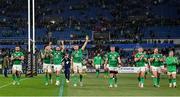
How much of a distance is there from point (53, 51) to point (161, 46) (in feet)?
105

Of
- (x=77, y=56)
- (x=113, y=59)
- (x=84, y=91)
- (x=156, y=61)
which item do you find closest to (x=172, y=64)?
(x=156, y=61)

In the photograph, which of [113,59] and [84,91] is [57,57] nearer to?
[113,59]

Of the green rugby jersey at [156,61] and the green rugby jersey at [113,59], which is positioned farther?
the green rugby jersey at [156,61]

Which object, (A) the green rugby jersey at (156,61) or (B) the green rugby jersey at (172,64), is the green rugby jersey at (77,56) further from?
(B) the green rugby jersey at (172,64)

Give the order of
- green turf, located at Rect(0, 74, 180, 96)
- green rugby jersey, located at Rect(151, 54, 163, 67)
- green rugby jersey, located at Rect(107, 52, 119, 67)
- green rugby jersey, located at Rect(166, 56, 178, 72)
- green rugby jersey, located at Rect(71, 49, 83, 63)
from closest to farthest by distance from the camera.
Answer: green turf, located at Rect(0, 74, 180, 96), green rugby jersey, located at Rect(107, 52, 119, 67), green rugby jersey, located at Rect(71, 49, 83, 63), green rugby jersey, located at Rect(166, 56, 178, 72), green rugby jersey, located at Rect(151, 54, 163, 67)

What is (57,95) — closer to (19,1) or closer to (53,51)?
(53,51)

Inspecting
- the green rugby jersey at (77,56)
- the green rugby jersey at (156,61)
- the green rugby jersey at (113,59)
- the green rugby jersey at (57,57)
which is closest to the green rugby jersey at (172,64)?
the green rugby jersey at (156,61)

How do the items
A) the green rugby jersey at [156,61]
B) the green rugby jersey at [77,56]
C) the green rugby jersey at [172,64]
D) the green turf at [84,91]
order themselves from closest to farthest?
the green turf at [84,91] → the green rugby jersey at [77,56] → the green rugby jersey at [172,64] → the green rugby jersey at [156,61]

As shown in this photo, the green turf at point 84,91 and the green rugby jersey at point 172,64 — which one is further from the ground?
the green rugby jersey at point 172,64

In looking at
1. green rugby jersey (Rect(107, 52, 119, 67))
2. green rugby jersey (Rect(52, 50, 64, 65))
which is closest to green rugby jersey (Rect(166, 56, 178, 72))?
green rugby jersey (Rect(107, 52, 119, 67))

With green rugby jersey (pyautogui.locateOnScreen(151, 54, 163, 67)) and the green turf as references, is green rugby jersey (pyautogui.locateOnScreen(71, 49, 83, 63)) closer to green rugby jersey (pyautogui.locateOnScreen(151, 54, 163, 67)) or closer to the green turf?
the green turf

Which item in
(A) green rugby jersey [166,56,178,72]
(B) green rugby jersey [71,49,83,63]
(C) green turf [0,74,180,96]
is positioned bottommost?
(C) green turf [0,74,180,96]

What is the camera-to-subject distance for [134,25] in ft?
213

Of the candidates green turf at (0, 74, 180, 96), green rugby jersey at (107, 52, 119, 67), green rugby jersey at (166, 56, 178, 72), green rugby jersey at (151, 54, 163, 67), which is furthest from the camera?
green rugby jersey at (151, 54, 163, 67)
